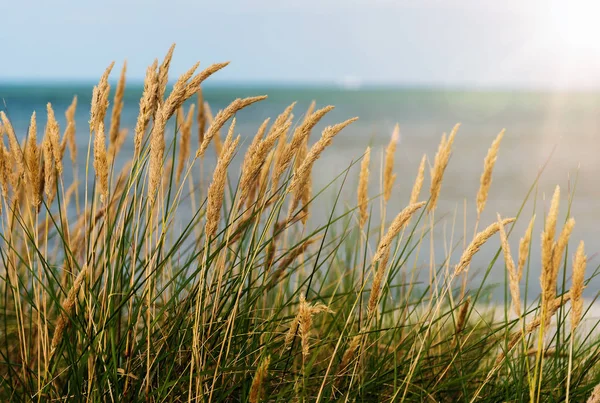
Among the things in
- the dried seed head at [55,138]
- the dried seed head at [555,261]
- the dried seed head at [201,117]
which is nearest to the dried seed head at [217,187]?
the dried seed head at [55,138]

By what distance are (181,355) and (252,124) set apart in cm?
2940

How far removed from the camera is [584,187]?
1141 centimetres

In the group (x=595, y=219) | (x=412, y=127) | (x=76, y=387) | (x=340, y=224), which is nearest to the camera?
(x=76, y=387)

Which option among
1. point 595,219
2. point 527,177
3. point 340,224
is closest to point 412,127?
point 527,177

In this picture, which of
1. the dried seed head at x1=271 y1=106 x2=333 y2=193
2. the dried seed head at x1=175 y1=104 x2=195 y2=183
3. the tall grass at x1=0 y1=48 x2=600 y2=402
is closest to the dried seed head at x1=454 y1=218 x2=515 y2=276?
the tall grass at x1=0 y1=48 x2=600 y2=402

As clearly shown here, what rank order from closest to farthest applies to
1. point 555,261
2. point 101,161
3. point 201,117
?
point 555,261 < point 101,161 < point 201,117

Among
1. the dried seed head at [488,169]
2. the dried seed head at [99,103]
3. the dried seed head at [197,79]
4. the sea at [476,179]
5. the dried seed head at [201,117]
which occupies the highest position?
the dried seed head at [197,79]

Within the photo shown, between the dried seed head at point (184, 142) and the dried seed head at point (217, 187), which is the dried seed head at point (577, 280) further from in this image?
the dried seed head at point (184, 142)

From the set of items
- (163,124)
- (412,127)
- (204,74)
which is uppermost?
(204,74)

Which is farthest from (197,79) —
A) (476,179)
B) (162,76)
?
(476,179)

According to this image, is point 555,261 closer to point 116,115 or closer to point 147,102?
point 147,102

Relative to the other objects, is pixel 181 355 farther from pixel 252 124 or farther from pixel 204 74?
pixel 252 124

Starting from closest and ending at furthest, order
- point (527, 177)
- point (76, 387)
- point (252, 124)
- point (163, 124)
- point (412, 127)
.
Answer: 1. point (163, 124)
2. point (76, 387)
3. point (527, 177)
4. point (252, 124)
5. point (412, 127)

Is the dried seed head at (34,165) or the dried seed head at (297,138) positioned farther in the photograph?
the dried seed head at (34,165)
